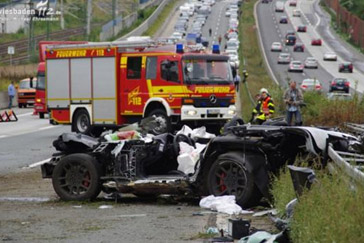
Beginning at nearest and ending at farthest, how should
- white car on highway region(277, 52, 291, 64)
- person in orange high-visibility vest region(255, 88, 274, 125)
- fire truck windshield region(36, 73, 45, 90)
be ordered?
1. person in orange high-visibility vest region(255, 88, 274, 125)
2. fire truck windshield region(36, 73, 45, 90)
3. white car on highway region(277, 52, 291, 64)

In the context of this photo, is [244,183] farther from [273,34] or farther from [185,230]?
[273,34]

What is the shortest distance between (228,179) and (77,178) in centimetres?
231

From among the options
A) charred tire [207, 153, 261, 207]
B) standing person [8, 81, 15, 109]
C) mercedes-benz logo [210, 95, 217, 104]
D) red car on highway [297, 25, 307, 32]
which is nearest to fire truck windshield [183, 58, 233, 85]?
mercedes-benz logo [210, 95, 217, 104]

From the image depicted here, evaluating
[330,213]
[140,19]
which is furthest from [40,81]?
[140,19]

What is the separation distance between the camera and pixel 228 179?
12.9 meters

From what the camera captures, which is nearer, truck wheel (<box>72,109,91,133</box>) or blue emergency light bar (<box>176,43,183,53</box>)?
blue emergency light bar (<box>176,43,183,53</box>)

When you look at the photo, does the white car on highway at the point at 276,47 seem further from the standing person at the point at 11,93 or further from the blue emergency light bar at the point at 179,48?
the blue emergency light bar at the point at 179,48

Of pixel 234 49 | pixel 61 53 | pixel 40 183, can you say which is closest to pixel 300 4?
pixel 234 49

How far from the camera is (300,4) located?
15900 centimetres

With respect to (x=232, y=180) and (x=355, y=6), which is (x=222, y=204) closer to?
(x=232, y=180)

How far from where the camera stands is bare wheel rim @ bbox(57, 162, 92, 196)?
13875 mm

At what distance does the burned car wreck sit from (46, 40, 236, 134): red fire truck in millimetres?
10926

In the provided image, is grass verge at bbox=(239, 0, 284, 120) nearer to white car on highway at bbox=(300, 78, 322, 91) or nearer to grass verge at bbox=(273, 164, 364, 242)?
white car on highway at bbox=(300, 78, 322, 91)

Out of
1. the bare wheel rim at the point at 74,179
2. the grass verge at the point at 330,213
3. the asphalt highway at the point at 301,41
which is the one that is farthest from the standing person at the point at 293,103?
the asphalt highway at the point at 301,41
